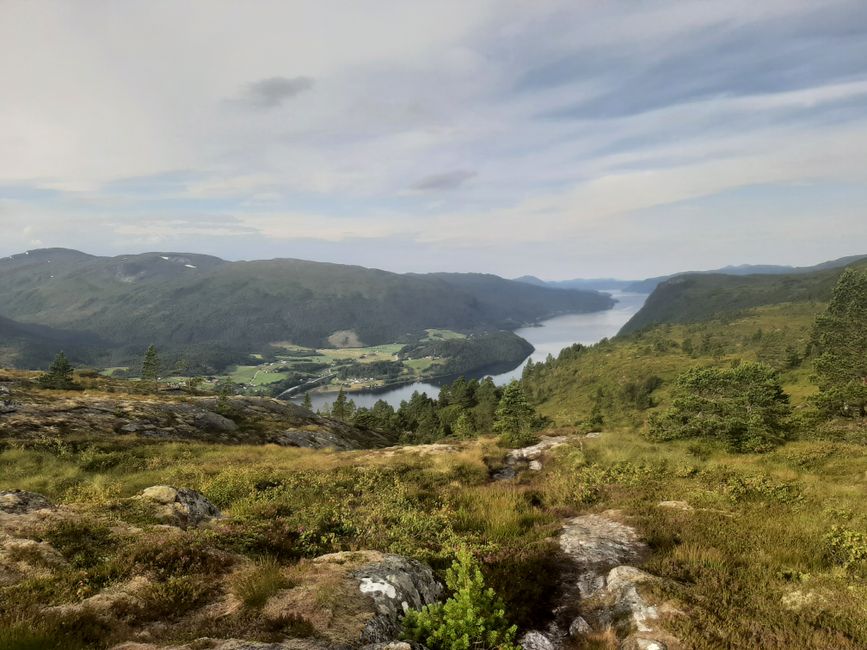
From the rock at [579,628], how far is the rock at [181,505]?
1040 cm

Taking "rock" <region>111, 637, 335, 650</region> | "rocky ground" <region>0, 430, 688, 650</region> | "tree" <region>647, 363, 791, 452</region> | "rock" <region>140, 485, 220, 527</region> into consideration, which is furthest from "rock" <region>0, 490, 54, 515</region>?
"tree" <region>647, 363, 791, 452</region>

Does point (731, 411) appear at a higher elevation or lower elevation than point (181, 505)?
lower

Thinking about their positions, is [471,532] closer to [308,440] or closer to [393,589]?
[393,589]

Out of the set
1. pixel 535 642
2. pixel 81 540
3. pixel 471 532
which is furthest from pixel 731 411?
pixel 81 540

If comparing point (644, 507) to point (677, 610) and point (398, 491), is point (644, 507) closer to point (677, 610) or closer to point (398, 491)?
point (677, 610)

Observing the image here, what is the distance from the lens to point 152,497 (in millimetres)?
13250

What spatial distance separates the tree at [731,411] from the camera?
25.9 metres

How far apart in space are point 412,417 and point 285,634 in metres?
114

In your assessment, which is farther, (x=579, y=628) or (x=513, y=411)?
(x=513, y=411)

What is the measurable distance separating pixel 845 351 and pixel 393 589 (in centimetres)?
7063

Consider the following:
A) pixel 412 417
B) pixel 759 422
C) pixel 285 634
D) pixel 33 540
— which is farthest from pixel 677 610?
pixel 412 417

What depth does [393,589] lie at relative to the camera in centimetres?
795

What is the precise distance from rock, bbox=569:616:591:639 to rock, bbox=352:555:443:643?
2.61 m

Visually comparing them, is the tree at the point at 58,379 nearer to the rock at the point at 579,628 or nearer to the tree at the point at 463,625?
the tree at the point at 463,625
